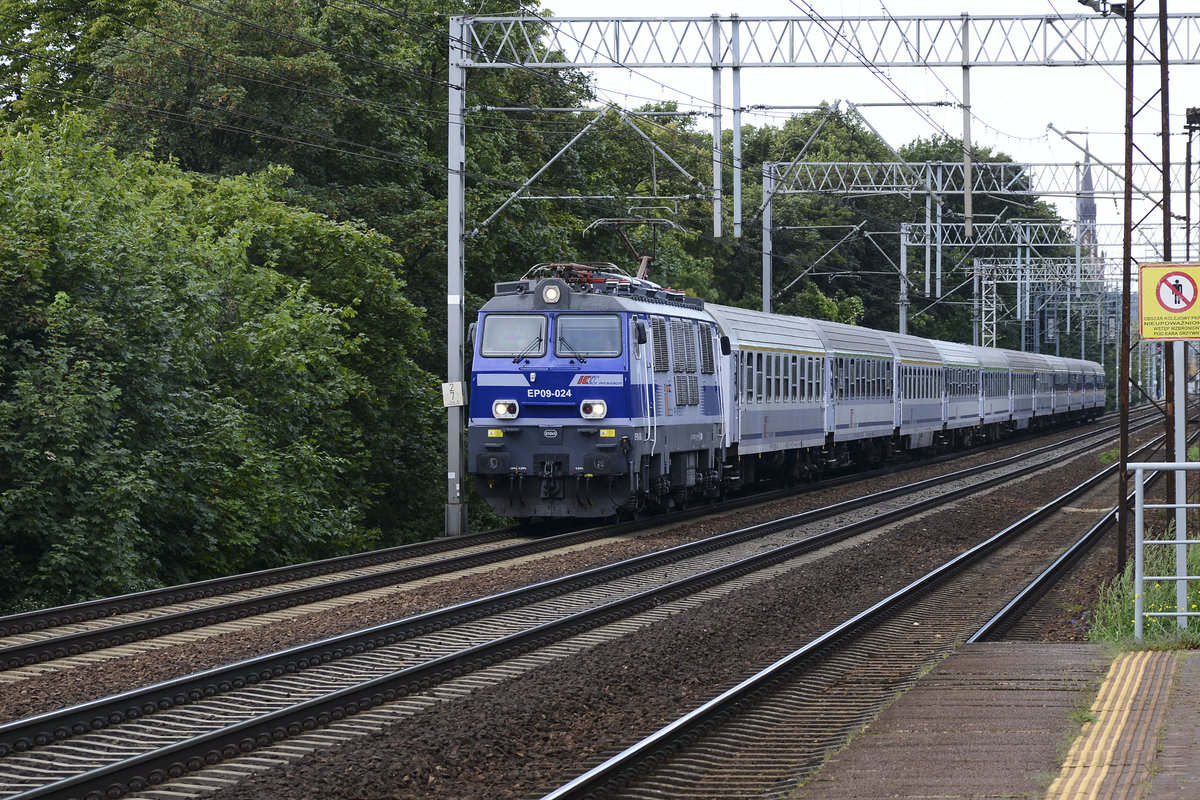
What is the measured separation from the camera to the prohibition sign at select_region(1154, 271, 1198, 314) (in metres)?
12.0

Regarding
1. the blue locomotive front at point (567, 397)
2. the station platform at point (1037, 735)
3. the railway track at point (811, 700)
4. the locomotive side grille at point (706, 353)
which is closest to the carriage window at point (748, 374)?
the locomotive side grille at point (706, 353)

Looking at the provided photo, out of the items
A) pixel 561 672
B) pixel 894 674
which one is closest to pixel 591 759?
pixel 561 672

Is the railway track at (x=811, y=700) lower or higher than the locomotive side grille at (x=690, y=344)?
lower

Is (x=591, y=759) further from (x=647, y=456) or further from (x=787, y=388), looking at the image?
(x=787, y=388)

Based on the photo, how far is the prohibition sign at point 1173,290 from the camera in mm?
11977

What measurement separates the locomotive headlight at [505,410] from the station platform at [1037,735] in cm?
1076

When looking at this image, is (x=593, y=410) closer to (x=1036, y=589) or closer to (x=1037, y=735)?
(x=1036, y=589)

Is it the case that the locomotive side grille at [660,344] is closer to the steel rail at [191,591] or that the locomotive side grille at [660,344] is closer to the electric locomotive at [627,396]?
the electric locomotive at [627,396]

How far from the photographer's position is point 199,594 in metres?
14.4

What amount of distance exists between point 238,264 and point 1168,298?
46.1 feet

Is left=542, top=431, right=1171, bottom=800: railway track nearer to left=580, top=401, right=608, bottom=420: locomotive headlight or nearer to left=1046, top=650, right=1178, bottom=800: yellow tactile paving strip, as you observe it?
left=1046, top=650, right=1178, bottom=800: yellow tactile paving strip

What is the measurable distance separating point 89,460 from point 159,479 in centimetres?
165

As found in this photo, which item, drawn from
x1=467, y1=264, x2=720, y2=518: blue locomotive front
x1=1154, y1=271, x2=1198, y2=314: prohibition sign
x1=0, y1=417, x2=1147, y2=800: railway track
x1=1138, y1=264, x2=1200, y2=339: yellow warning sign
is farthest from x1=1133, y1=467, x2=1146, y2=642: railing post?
x1=467, y1=264, x2=720, y2=518: blue locomotive front

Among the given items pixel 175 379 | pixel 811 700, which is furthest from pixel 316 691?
pixel 175 379
